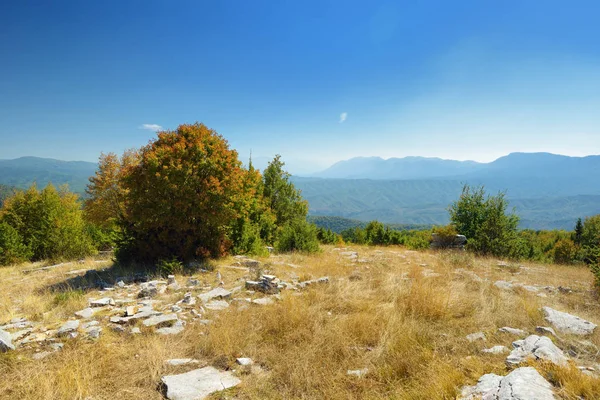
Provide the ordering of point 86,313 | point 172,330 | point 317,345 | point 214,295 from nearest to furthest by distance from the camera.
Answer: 1. point 317,345
2. point 172,330
3. point 86,313
4. point 214,295

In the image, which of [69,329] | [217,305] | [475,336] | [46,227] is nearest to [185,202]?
[217,305]

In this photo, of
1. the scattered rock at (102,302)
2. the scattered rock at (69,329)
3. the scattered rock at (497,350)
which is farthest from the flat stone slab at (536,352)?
the scattered rock at (102,302)

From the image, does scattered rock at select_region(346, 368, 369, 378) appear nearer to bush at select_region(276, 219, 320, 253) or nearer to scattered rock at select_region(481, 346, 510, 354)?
scattered rock at select_region(481, 346, 510, 354)

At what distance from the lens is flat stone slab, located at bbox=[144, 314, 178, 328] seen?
19.5 ft

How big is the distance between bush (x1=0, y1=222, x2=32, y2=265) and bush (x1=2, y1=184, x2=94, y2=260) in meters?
0.78

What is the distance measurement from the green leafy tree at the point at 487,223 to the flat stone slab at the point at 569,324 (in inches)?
579

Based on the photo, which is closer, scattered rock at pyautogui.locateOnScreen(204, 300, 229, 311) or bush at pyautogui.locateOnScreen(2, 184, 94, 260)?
scattered rock at pyautogui.locateOnScreen(204, 300, 229, 311)

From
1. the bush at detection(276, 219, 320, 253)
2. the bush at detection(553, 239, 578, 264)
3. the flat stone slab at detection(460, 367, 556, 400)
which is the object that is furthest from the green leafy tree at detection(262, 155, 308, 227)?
the bush at detection(553, 239, 578, 264)

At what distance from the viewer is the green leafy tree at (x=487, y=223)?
19609 mm

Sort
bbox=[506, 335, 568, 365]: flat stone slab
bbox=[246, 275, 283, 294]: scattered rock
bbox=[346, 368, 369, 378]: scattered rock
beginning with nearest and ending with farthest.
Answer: bbox=[506, 335, 568, 365]: flat stone slab, bbox=[346, 368, 369, 378]: scattered rock, bbox=[246, 275, 283, 294]: scattered rock

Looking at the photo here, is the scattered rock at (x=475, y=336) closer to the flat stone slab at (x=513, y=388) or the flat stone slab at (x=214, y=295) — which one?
the flat stone slab at (x=513, y=388)

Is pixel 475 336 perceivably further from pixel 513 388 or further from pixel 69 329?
pixel 69 329

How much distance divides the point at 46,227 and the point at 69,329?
777 inches

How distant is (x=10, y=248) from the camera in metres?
17.5
